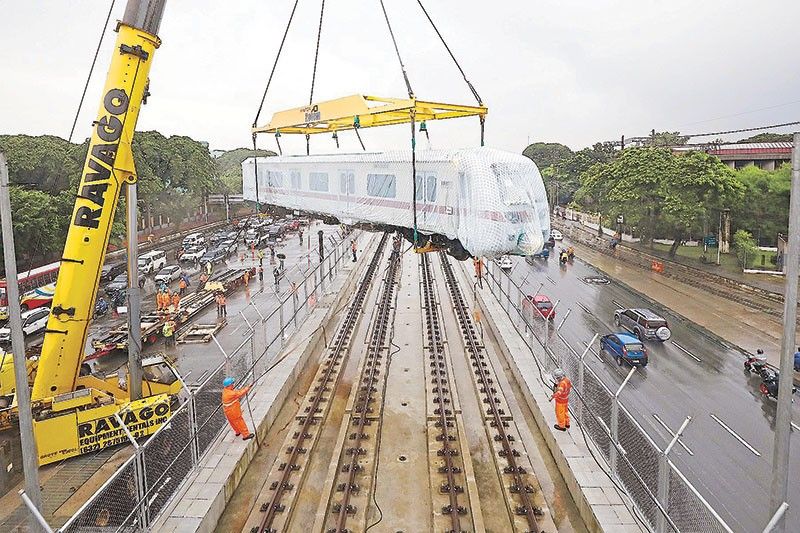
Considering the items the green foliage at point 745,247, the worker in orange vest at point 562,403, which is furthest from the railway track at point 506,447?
the green foliage at point 745,247

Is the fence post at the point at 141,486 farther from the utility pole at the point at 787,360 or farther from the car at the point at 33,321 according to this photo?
the car at the point at 33,321

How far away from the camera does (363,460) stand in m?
11.1

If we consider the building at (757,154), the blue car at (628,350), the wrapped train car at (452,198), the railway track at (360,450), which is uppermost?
the building at (757,154)

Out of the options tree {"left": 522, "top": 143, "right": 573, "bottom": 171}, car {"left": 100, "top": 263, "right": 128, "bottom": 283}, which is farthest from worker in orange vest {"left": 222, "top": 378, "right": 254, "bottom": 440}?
tree {"left": 522, "top": 143, "right": 573, "bottom": 171}

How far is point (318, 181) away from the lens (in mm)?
17250

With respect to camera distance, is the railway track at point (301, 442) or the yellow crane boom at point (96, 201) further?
the yellow crane boom at point (96, 201)

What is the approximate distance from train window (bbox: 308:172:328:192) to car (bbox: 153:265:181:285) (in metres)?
15.8

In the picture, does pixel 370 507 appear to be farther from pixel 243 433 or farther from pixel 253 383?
pixel 253 383

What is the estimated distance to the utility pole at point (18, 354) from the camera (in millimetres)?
5609

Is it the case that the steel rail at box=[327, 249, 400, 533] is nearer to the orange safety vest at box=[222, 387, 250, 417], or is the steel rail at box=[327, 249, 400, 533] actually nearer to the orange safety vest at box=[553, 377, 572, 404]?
the orange safety vest at box=[222, 387, 250, 417]

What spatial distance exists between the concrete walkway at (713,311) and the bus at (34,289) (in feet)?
87.9

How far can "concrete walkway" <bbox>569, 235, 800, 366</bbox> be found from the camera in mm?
21684

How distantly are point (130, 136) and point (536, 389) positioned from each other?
10547 mm

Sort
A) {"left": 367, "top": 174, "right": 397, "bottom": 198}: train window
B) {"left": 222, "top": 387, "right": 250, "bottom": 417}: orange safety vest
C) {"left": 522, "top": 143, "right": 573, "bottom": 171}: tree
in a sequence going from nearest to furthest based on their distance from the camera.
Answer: {"left": 222, "top": 387, "right": 250, "bottom": 417}: orange safety vest → {"left": 367, "top": 174, "right": 397, "bottom": 198}: train window → {"left": 522, "top": 143, "right": 573, "bottom": 171}: tree
